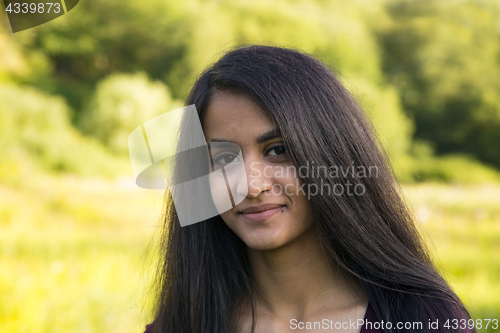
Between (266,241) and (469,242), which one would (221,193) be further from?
(469,242)

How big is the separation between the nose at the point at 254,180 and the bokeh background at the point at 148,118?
84cm

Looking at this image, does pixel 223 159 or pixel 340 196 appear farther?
pixel 223 159

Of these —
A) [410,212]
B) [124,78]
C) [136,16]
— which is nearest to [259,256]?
[410,212]

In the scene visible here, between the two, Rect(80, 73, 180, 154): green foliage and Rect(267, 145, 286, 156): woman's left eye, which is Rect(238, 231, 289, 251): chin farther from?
Rect(80, 73, 180, 154): green foliage

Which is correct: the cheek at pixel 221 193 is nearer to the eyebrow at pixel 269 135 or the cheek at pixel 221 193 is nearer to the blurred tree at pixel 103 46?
the eyebrow at pixel 269 135

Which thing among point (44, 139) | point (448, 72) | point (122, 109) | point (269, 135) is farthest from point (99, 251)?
point (448, 72)

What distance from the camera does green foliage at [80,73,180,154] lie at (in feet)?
55.8

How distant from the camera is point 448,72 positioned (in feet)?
86.1

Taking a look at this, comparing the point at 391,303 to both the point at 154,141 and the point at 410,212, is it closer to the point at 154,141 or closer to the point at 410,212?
the point at 410,212

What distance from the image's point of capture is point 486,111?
24578 mm

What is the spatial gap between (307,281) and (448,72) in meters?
27.5

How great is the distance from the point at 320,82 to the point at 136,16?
23605 millimetres

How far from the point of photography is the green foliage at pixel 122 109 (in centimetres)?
1702

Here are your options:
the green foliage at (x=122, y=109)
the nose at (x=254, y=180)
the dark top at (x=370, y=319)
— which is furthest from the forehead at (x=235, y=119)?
the green foliage at (x=122, y=109)
